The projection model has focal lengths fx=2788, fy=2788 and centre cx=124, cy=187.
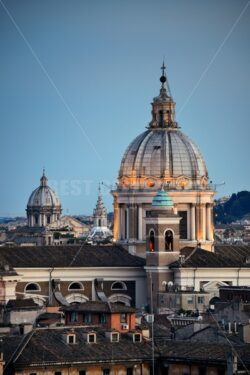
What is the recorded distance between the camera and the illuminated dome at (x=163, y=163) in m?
151

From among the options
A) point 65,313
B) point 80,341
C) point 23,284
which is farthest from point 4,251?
point 80,341

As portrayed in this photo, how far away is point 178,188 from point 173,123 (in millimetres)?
4446

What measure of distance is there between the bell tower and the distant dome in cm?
506

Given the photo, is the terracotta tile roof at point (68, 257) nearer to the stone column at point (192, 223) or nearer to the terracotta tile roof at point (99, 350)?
the stone column at point (192, 223)

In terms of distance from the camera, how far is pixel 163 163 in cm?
15125

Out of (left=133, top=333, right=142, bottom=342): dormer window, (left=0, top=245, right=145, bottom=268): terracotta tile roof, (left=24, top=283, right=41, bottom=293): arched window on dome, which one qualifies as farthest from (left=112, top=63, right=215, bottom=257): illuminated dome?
(left=133, top=333, right=142, bottom=342): dormer window

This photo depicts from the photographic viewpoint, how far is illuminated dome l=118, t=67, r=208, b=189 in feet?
496

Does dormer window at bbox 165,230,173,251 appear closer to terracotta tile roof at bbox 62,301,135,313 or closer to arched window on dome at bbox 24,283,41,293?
arched window on dome at bbox 24,283,41,293

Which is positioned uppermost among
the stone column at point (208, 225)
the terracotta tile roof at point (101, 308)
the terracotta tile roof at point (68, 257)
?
the stone column at point (208, 225)

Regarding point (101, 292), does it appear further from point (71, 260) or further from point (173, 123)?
point (173, 123)

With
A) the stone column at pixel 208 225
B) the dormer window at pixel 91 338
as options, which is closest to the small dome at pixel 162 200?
the stone column at pixel 208 225

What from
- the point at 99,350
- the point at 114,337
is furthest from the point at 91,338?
the point at 99,350

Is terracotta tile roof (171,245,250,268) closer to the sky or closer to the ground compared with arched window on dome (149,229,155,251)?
closer to the ground

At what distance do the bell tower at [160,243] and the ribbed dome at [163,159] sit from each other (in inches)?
199
